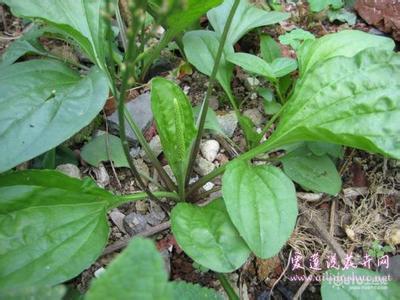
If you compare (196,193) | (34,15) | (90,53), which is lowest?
(196,193)

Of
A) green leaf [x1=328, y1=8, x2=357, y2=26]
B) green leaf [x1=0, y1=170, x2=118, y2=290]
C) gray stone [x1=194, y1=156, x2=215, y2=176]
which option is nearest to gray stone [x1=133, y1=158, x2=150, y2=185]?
gray stone [x1=194, y1=156, x2=215, y2=176]

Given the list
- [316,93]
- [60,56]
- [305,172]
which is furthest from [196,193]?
[60,56]

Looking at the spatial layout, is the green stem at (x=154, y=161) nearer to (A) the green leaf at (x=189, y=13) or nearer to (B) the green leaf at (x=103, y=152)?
(B) the green leaf at (x=103, y=152)

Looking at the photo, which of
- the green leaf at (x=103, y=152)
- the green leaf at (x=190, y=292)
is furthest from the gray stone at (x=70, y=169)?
the green leaf at (x=190, y=292)

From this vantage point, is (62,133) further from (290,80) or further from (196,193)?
(290,80)

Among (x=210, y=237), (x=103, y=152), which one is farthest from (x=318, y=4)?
(x=210, y=237)

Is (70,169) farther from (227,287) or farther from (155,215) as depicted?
(227,287)
